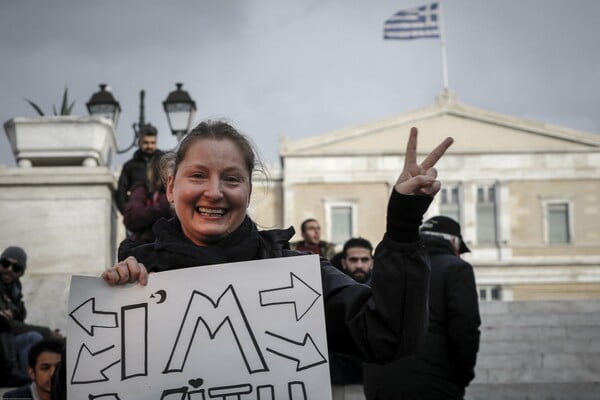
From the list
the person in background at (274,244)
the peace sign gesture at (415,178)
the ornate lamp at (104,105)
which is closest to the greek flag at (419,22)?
the ornate lamp at (104,105)

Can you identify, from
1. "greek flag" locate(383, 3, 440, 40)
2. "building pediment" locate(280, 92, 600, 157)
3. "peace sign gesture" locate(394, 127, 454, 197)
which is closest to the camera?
"peace sign gesture" locate(394, 127, 454, 197)

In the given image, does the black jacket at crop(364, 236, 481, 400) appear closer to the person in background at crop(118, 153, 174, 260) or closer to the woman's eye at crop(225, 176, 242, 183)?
the woman's eye at crop(225, 176, 242, 183)

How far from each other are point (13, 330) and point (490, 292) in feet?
110

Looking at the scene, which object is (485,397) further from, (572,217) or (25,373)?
(572,217)

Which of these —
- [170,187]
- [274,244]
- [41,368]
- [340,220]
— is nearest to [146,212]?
[41,368]

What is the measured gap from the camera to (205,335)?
7.80 ft

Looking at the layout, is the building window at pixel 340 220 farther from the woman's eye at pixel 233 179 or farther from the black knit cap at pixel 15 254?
the woman's eye at pixel 233 179

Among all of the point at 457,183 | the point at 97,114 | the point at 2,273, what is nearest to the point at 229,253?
the point at 2,273

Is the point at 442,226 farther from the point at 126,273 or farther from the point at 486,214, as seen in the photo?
the point at 486,214

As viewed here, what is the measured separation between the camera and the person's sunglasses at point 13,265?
23.4 feet

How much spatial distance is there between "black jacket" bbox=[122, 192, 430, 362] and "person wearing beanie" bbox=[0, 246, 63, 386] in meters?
4.54

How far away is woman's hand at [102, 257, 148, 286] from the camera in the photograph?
94.1 inches

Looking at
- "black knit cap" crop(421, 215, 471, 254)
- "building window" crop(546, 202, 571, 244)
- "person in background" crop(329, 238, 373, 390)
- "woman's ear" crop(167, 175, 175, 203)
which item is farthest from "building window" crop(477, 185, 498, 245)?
"woman's ear" crop(167, 175, 175, 203)

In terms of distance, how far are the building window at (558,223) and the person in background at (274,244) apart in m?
39.4
